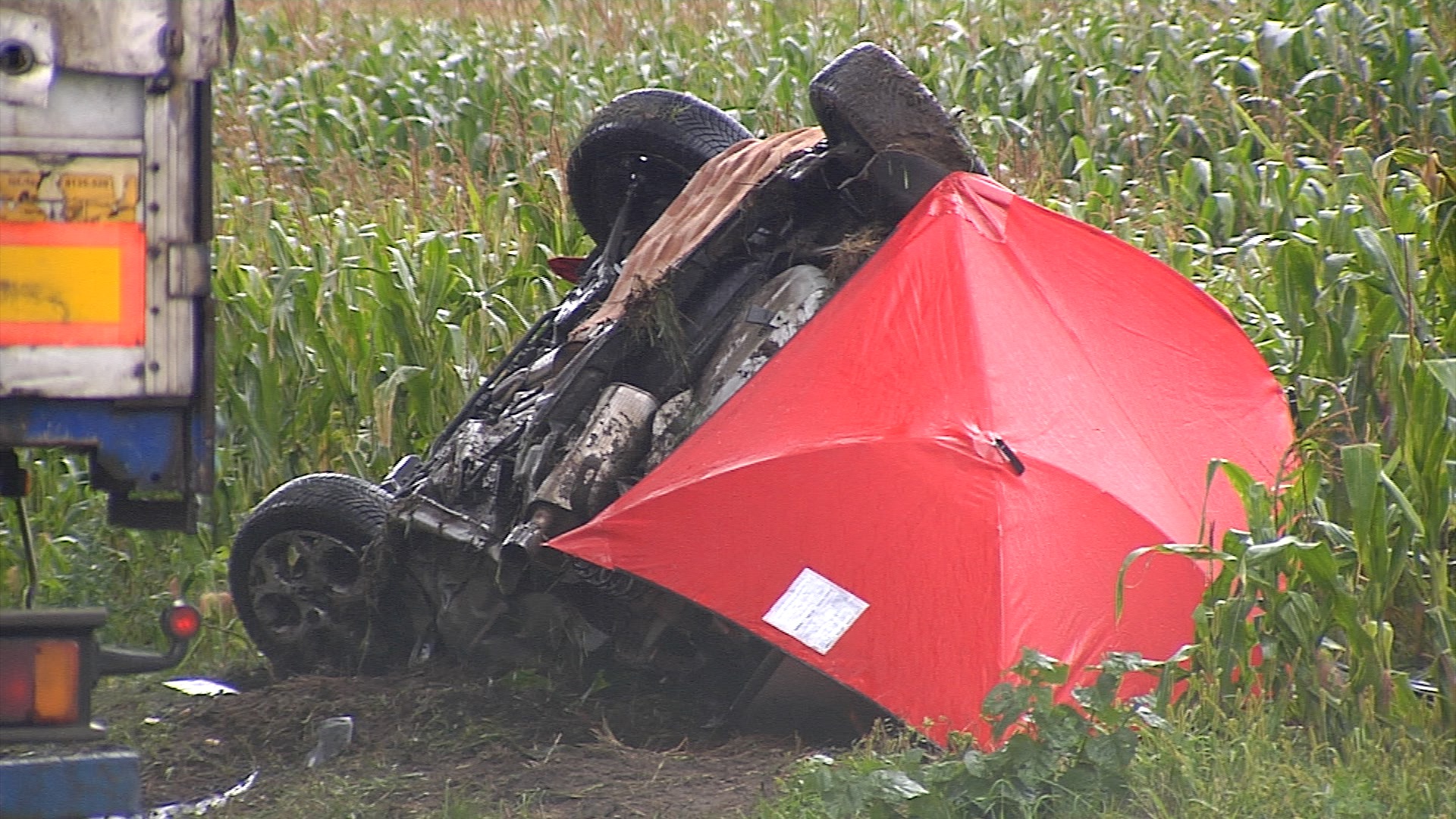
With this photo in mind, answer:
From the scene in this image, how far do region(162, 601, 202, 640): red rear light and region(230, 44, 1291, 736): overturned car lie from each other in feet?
4.07

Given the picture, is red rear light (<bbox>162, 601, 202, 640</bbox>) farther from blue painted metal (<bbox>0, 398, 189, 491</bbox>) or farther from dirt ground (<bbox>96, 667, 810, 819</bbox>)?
dirt ground (<bbox>96, 667, 810, 819</bbox>)

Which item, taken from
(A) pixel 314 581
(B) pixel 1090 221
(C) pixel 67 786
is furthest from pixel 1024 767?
(B) pixel 1090 221

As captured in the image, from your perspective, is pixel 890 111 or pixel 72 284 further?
pixel 890 111

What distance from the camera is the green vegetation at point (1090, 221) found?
3697mm

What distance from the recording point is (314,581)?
4801 millimetres

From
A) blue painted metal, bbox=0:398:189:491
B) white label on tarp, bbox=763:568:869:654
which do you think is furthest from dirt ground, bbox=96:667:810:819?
blue painted metal, bbox=0:398:189:491

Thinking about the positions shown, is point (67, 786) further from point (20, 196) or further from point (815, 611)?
point (815, 611)

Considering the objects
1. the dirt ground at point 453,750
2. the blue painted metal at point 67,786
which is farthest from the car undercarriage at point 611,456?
the blue painted metal at point 67,786

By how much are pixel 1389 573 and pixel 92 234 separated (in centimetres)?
276

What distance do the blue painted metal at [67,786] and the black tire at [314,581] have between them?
1.94 m

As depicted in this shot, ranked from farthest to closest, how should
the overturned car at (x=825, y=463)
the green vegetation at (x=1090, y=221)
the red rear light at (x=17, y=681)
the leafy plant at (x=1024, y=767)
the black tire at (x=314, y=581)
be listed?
the black tire at (x=314, y=581)
the overturned car at (x=825, y=463)
the green vegetation at (x=1090, y=221)
the leafy plant at (x=1024, y=767)
the red rear light at (x=17, y=681)

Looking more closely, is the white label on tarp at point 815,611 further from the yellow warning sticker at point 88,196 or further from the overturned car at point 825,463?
the yellow warning sticker at point 88,196

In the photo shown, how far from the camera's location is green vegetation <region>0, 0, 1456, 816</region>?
3697 mm

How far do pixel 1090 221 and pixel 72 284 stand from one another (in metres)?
5.31
